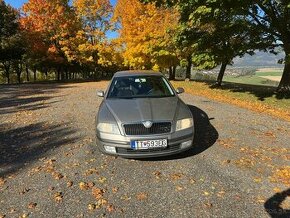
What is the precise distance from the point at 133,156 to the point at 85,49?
30.9 meters

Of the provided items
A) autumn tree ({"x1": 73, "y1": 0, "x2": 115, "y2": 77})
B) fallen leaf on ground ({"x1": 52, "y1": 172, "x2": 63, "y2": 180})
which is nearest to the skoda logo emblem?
fallen leaf on ground ({"x1": 52, "y1": 172, "x2": 63, "y2": 180})

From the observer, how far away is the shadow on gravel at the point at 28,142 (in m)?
6.31

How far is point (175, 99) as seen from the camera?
695 centimetres

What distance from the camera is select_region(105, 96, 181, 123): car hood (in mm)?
5801

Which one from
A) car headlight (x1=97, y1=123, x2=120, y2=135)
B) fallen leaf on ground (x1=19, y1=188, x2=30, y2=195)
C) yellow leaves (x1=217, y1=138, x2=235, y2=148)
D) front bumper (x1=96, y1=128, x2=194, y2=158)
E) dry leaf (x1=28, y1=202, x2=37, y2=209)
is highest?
car headlight (x1=97, y1=123, x2=120, y2=135)

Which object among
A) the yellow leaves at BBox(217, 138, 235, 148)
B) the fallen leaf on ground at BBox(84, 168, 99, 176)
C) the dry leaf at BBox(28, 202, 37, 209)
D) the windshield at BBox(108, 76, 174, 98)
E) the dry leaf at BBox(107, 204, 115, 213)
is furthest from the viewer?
the yellow leaves at BBox(217, 138, 235, 148)

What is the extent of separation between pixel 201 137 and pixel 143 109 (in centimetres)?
240

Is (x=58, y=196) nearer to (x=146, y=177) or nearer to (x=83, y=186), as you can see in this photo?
(x=83, y=186)

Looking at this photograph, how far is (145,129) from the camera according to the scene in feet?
18.5

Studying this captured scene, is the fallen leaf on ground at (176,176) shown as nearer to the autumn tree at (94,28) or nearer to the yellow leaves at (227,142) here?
the yellow leaves at (227,142)

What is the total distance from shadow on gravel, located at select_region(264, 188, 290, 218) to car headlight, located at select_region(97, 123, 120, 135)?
2.83m

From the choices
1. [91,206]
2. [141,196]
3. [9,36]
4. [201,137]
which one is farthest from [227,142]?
[9,36]

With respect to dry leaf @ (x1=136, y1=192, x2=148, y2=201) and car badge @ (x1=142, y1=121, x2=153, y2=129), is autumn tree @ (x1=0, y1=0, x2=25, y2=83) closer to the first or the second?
car badge @ (x1=142, y1=121, x2=153, y2=129)

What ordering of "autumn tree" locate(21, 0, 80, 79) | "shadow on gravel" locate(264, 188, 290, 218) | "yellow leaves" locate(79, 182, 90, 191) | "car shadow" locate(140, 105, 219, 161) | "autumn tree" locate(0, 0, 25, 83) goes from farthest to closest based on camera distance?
"autumn tree" locate(0, 0, 25, 83), "autumn tree" locate(21, 0, 80, 79), "car shadow" locate(140, 105, 219, 161), "yellow leaves" locate(79, 182, 90, 191), "shadow on gravel" locate(264, 188, 290, 218)
